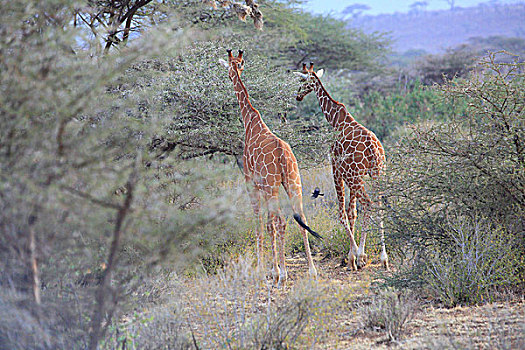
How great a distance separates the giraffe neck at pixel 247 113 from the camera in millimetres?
5859

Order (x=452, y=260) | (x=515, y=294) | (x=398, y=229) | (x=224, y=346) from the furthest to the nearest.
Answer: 1. (x=398, y=229)
2. (x=452, y=260)
3. (x=515, y=294)
4. (x=224, y=346)

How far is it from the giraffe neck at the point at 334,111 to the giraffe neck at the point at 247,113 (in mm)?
1174

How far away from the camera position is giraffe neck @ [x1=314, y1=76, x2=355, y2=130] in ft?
21.4

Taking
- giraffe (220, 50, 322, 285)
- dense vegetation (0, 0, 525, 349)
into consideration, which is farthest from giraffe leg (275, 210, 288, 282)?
dense vegetation (0, 0, 525, 349)

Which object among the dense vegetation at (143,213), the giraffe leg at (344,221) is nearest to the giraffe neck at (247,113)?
the dense vegetation at (143,213)

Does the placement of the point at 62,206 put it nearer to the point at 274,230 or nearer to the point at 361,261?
the point at 274,230

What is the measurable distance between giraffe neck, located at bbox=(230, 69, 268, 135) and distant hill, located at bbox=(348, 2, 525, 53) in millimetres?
67933

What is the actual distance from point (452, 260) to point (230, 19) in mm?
8585

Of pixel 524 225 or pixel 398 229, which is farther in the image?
pixel 398 229

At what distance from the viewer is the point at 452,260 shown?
4949 mm

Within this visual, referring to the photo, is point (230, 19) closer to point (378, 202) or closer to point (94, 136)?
point (378, 202)

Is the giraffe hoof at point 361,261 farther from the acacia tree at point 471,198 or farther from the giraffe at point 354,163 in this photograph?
the acacia tree at point 471,198

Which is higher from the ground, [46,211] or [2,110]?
[2,110]

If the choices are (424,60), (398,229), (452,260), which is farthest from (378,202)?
(424,60)
